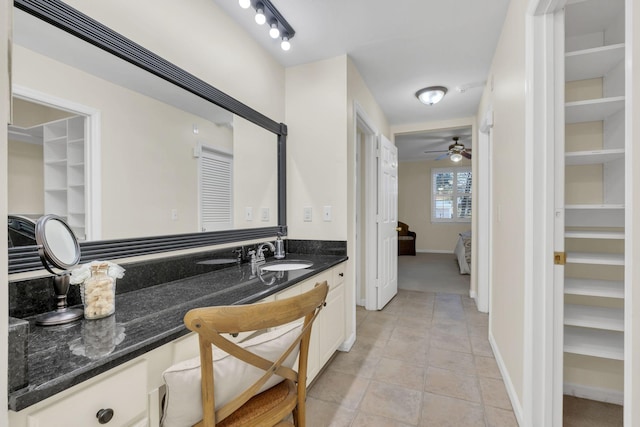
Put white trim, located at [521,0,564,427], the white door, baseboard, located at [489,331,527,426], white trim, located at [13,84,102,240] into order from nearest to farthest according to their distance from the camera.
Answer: white trim, located at [13,84,102,240], white trim, located at [521,0,564,427], baseboard, located at [489,331,527,426], the white door

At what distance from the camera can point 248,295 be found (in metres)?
1.30

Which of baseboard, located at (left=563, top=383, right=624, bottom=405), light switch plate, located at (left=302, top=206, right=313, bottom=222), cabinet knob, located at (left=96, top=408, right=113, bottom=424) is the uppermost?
light switch plate, located at (left=302, top=206, right=313, bottom=222)

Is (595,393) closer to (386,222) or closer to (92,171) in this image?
(386,222)

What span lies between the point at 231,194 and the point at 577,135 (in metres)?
2.17

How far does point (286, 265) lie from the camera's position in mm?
2104

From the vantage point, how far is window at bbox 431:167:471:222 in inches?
309

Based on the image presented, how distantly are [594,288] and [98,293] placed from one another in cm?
223

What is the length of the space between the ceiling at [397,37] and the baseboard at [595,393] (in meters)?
2.44

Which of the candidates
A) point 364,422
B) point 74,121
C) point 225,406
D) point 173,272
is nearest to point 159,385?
point 225,406

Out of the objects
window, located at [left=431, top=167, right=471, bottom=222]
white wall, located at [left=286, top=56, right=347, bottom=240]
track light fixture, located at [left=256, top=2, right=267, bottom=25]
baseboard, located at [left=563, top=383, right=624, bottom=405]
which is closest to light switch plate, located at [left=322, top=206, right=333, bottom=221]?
white wall, located at [left=286, top=56, right=347, bottom=240]

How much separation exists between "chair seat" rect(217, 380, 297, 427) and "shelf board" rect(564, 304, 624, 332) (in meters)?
1.43

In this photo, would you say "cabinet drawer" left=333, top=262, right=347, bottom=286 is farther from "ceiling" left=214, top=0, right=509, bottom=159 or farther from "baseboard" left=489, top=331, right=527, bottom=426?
"ceiling" left=214, top=0, right=509, bottom=159

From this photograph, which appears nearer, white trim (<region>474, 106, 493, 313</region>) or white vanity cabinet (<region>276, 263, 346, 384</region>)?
white vanity cabinet (<region>276, 263, 346, 384</region>)

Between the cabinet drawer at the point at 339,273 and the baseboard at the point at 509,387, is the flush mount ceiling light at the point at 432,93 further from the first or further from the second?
the baseboard at the point at 509,387
